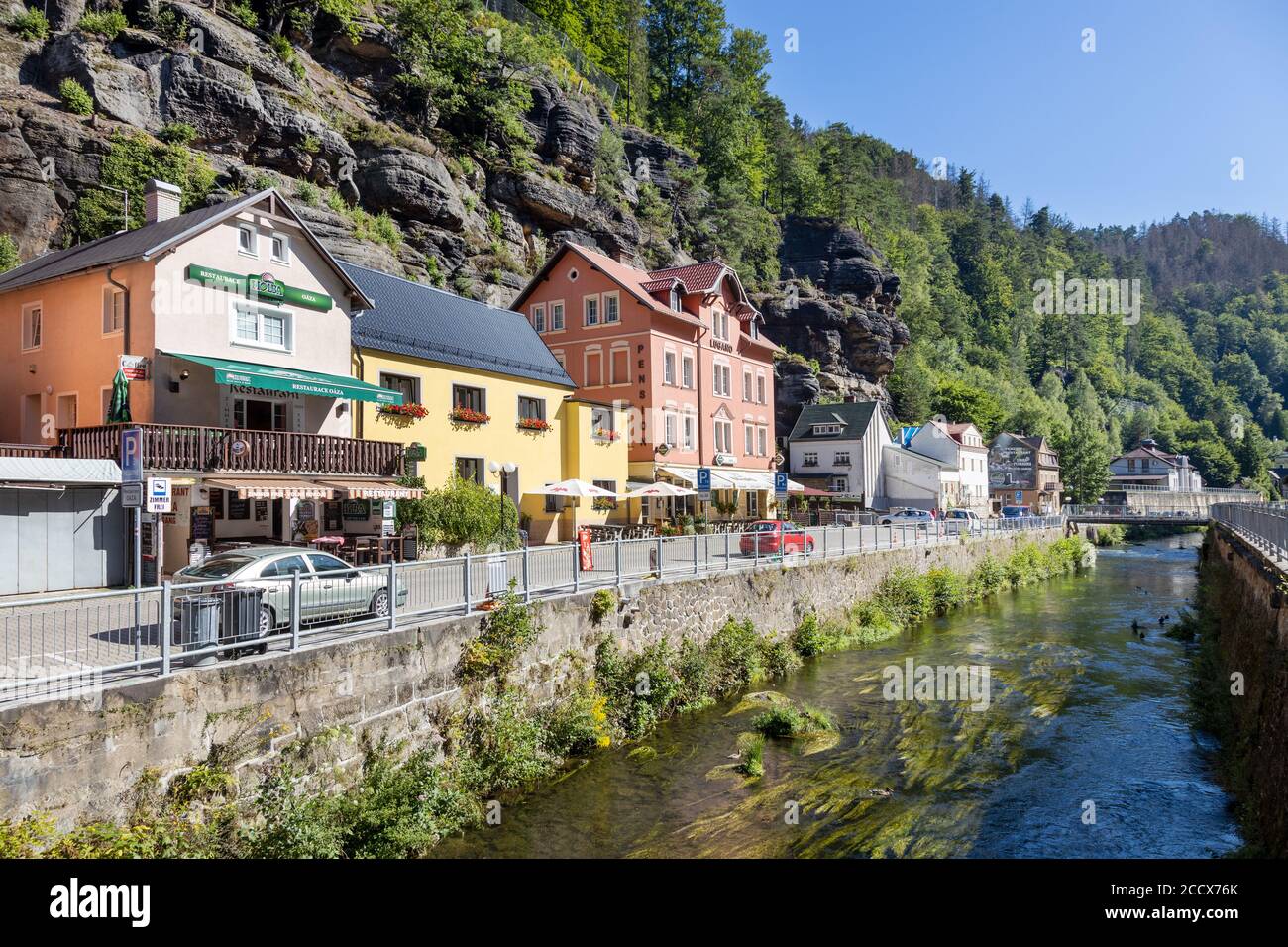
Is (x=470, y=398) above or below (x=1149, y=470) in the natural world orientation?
above

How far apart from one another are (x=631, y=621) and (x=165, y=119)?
120ft

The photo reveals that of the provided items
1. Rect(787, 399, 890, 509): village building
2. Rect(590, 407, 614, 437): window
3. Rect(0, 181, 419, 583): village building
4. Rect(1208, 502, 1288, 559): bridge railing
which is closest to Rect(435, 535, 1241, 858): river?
Rect(1208, 502, 1288, 559): bridge railing

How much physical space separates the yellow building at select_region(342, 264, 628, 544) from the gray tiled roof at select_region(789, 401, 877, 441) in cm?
2999

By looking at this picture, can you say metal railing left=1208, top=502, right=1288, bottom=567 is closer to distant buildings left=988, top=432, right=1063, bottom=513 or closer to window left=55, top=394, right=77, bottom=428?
window left=55, top=394, right=77, bottom=428

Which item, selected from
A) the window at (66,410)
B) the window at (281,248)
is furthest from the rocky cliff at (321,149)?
the window at (281,248)

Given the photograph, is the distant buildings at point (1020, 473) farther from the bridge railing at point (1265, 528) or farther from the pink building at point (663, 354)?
the bridge railing at point (1265, 528)

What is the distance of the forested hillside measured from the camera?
3738 centimetres

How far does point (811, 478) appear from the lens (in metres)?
63.6

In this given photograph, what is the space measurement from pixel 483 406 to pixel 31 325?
44.7 feet

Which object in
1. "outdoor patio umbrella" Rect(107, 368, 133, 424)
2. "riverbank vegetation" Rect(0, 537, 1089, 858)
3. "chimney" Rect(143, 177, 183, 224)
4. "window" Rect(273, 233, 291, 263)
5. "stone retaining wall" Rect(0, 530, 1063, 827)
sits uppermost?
"chimney" Rect(143, 177, 183, 224)

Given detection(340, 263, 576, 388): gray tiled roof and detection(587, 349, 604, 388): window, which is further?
detection(587, 349, 604, 388): window

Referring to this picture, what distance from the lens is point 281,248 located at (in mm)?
24453

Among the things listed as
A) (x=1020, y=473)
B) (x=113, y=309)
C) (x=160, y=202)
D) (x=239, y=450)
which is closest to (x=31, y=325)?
(x=113, y=309)

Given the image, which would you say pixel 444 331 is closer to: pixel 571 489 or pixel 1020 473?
pixel 571 489
